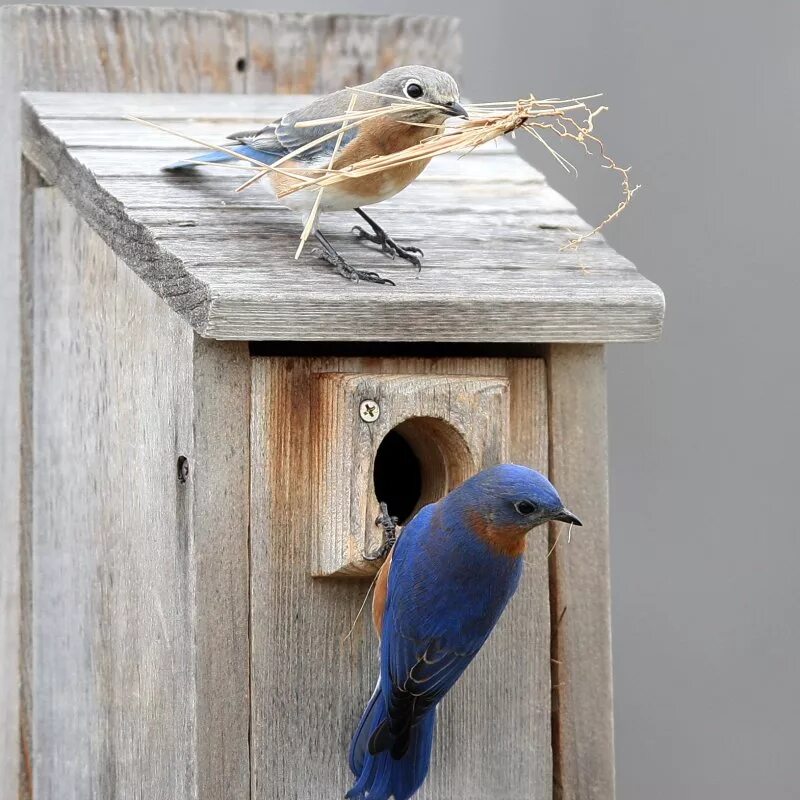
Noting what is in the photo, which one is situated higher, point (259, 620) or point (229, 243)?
point (229, 243)

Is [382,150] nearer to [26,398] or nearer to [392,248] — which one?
[392,248]

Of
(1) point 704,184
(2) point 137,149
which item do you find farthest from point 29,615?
(1) point 704,184

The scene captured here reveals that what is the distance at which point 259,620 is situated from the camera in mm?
3066

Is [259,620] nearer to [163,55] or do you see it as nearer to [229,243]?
[229,243]

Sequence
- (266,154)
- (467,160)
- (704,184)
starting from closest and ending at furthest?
(266,154)
(467,160)
(704,184)

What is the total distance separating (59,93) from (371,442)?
134 centimetres

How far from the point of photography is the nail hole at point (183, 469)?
120 inches

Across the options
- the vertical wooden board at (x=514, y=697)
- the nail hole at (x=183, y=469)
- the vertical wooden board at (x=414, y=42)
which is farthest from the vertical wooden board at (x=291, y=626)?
the vertical wooden board at (x=414, y=42)

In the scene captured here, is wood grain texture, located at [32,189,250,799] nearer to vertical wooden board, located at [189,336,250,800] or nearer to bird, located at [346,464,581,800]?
vertical wooden board, located at [189,336,250,800]

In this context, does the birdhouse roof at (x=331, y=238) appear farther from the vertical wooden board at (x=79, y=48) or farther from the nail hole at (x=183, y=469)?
the nail hole at (x=183, y=469)

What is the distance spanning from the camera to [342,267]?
10.2 ft

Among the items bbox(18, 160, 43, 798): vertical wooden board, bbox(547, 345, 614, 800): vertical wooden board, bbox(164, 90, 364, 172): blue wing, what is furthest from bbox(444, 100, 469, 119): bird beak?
bbox(18, 160, 43, 798): vertical wooden board

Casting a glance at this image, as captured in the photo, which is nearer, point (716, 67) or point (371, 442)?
point (371, 442)

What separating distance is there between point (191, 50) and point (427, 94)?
1.18 m
